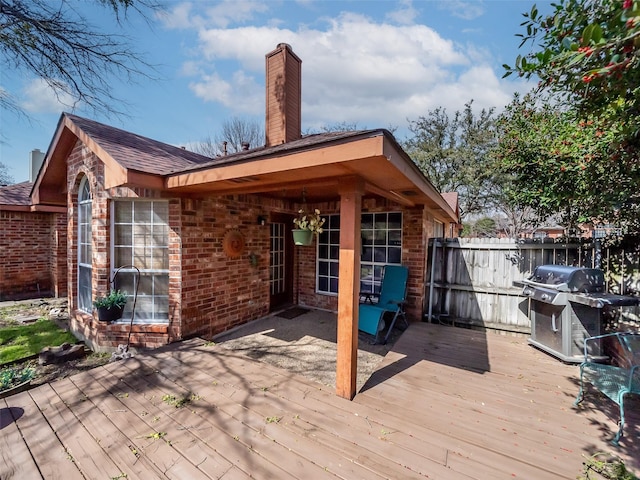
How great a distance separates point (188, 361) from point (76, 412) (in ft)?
3.93

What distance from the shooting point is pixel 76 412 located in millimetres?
2676

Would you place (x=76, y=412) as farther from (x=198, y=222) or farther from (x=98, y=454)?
(x=198, y=222)

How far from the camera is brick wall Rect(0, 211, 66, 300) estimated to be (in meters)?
7.97

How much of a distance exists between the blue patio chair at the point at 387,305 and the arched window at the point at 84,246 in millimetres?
4918

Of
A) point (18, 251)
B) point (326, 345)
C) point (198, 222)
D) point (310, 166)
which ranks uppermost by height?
point (310, 166)

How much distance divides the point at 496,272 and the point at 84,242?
772 cm

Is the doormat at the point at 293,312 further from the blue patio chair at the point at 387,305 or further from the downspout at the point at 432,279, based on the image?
the downspout at the point at 432,279

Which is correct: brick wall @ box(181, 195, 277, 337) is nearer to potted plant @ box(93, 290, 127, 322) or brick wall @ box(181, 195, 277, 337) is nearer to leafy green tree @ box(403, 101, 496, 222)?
→ potted plant @ box(93, 290, 127, 322)

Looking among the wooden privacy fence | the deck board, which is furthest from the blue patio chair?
the deck board

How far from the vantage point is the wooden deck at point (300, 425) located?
6.69 feet

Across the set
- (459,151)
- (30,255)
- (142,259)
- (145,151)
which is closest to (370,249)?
(142,259)

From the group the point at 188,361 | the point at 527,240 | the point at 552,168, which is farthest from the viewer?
the point at 527,240

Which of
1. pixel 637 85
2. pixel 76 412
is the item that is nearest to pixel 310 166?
pixel 637 85

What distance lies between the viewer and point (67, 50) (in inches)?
193
